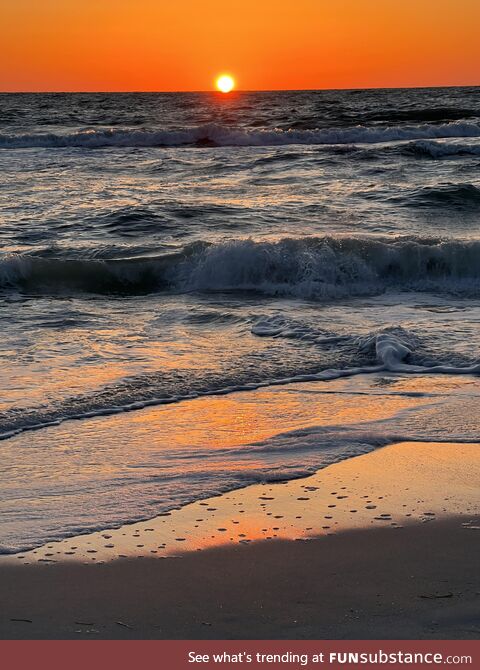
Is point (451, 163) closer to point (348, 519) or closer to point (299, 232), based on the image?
point (299, 232)

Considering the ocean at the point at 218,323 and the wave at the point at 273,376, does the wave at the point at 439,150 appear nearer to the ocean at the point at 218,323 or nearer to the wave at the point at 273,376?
the ocean at the point at 218,323

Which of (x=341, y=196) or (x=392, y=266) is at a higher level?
(x=341, y=196)

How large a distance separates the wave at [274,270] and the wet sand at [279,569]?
5896 millimetres

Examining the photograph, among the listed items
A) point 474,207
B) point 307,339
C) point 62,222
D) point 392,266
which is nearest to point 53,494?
point 307,339

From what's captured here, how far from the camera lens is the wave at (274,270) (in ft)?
34.2

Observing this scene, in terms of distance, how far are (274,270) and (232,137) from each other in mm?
17754

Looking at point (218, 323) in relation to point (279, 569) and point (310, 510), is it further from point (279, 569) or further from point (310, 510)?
point (279, 569)

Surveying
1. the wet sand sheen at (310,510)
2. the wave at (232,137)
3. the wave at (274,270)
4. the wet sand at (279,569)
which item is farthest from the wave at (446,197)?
the wave at (232,137)

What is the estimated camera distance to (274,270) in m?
10.6

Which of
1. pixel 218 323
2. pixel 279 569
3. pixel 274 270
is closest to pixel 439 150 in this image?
pixel 274 270

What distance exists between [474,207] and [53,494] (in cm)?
1200

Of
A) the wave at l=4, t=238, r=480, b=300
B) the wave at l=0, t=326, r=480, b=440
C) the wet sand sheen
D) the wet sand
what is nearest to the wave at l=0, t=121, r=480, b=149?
the wave at l=4, t=238, r=480, b=300

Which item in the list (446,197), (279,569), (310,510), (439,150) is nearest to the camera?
(279,569)

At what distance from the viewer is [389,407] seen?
227 inches
